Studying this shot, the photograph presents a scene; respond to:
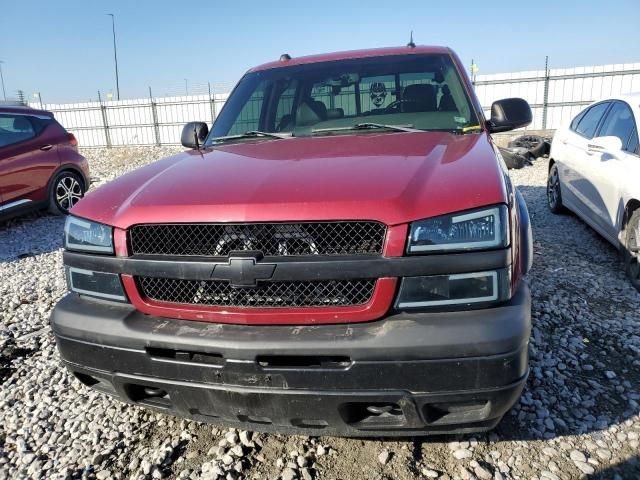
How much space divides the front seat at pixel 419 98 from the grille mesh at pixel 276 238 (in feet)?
5.01

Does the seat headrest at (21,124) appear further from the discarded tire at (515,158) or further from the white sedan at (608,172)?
the discarded tire at (515,158)

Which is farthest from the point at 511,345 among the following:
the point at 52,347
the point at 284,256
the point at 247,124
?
the point at 52,347

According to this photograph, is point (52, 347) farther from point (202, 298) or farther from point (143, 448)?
point (202, 298)

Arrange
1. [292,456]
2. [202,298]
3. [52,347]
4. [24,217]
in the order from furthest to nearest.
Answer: [24,217] < [52,347] < [292,456] < [202,298]

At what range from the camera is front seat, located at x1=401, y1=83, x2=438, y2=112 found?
2.99m

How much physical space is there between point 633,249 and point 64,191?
7799 mm

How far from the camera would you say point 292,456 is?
2.21 metres

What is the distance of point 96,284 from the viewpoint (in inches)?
82.8

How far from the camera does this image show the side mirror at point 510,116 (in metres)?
3.05

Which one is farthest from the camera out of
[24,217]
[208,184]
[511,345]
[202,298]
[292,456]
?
[24,217]

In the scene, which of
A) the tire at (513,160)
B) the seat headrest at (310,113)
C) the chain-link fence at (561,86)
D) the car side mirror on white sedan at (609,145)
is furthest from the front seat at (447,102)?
the chain-link fence at (561,86)

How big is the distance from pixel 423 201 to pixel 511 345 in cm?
59

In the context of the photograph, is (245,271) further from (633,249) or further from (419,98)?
(633,249)

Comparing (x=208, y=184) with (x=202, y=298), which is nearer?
(x=202, y=298)
